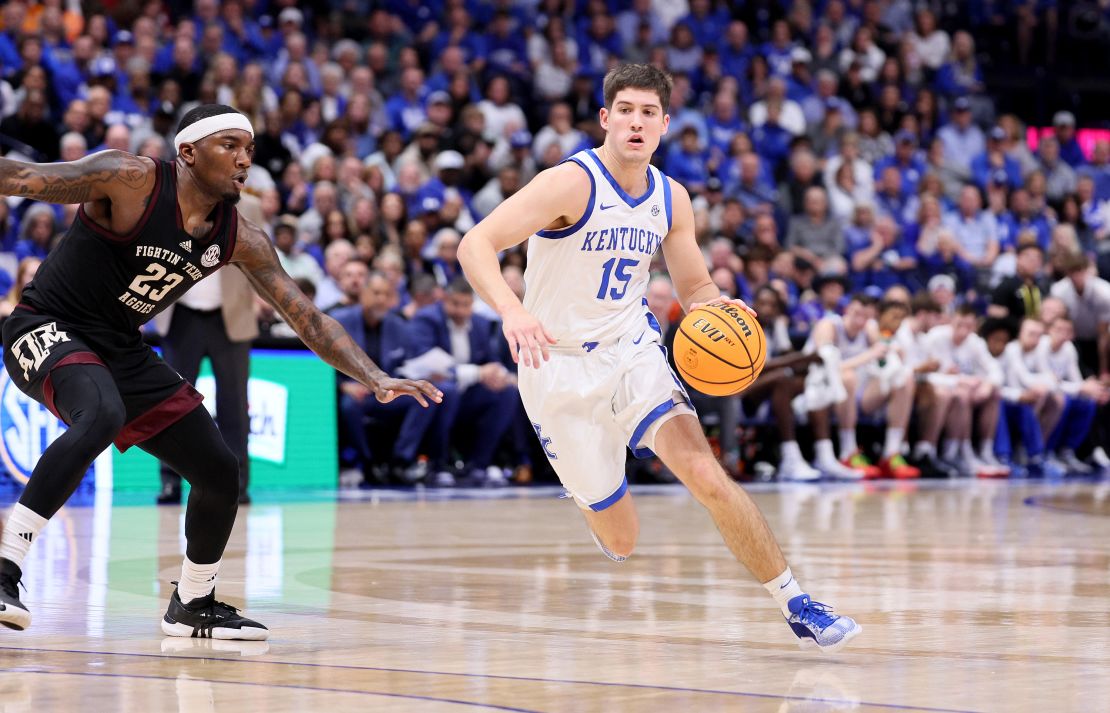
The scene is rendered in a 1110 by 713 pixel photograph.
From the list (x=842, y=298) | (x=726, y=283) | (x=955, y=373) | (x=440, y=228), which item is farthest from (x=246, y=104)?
(x=955, y=373)

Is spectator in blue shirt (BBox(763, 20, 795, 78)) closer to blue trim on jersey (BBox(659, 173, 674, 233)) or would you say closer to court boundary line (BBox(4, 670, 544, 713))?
blue trim on jersey (BBox(659, 173, 674, 233))

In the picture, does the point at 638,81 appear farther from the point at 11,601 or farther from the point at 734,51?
the point at 734,51

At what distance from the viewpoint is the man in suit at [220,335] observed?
1084 centimetres

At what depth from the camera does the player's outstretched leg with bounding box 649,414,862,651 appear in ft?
16.8

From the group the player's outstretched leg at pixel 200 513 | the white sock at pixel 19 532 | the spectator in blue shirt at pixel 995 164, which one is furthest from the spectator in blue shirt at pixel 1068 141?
the white sock at pixel 19 532

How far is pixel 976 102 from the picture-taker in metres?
22.4

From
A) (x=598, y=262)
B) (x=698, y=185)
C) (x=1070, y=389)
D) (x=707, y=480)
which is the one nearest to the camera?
(x=707, y=480)

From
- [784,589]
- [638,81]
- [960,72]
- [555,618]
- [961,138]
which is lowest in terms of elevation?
[555,618]

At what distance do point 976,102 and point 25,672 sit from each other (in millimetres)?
19852

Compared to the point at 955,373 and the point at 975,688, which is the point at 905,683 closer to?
the point at 975,688

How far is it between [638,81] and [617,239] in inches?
23.5

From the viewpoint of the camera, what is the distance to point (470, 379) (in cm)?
1384

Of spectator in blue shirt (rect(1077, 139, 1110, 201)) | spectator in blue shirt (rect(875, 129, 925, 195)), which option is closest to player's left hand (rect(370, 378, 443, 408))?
spectator in blue shirt (rect(875, 129, 925, 195))

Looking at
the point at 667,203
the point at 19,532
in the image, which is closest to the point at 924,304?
the point at 667,203
